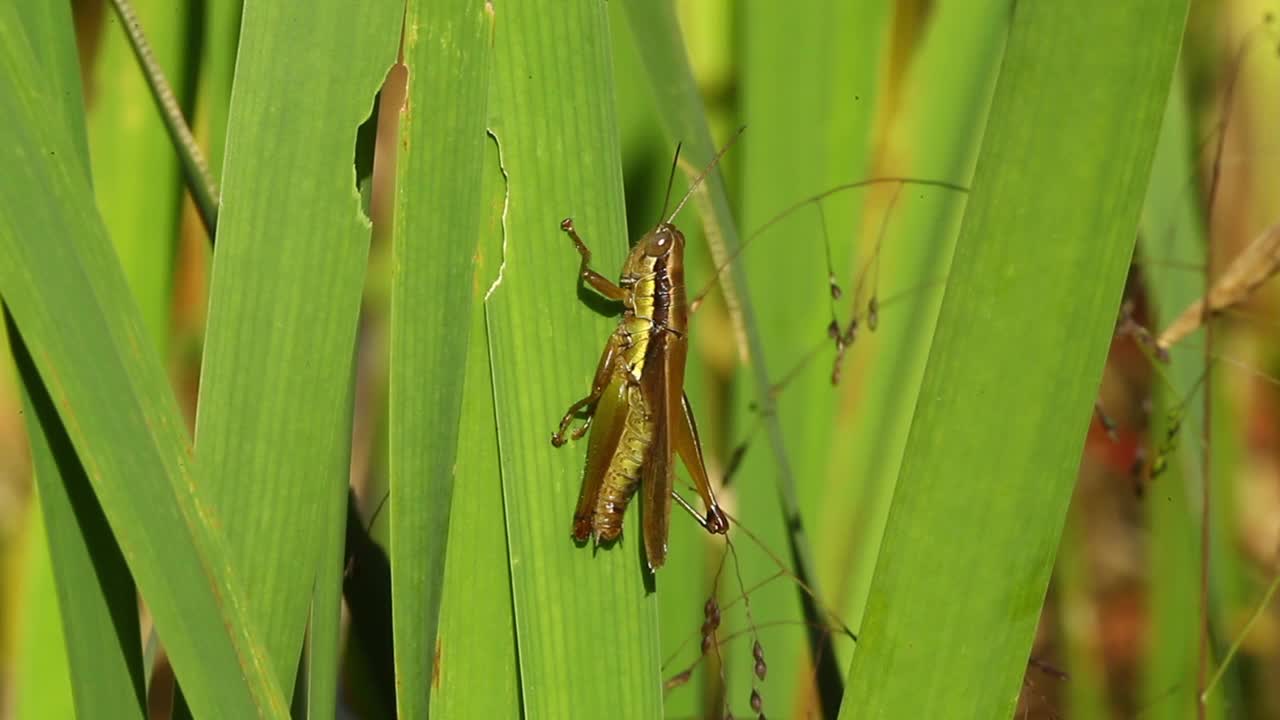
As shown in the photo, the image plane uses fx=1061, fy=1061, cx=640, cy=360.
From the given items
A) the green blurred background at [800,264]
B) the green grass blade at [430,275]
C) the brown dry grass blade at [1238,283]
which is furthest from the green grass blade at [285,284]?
the brown dry grass blade at [1238,283]

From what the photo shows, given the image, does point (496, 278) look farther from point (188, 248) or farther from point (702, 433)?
point (188, 248)

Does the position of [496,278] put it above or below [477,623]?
above

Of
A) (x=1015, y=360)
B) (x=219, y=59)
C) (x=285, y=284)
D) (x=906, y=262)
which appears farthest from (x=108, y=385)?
(x=906, y=262)

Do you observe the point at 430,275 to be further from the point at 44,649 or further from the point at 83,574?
the point at 44,649

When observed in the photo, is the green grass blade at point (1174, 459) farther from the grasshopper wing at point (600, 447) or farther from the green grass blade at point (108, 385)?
the green grass blade at point (108, 385)

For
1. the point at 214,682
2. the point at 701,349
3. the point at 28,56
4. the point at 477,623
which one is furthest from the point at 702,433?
the point at 28,56

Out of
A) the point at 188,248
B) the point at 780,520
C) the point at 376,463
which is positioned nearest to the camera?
the point at 780,520

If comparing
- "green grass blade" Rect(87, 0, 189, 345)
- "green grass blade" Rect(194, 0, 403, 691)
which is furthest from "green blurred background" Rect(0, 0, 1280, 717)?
"green grass blade" Rect(194, 0, 403, 691)

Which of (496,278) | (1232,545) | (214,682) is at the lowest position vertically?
(214,682)
